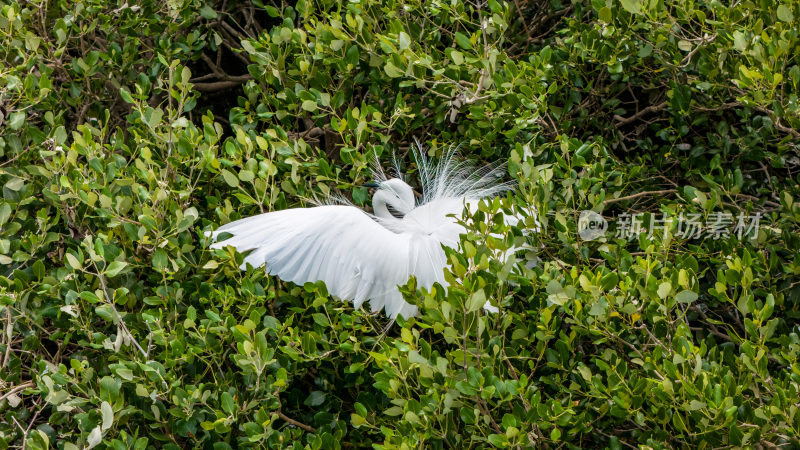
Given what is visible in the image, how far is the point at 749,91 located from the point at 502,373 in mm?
995

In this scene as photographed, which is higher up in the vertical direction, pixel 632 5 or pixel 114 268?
pixel 632 5

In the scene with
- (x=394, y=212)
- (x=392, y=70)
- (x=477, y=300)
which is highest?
(x=392, y=70)

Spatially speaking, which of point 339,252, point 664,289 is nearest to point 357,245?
point 339,252

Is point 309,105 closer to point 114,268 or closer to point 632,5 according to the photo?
point 114,268

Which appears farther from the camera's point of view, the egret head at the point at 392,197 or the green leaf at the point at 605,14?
the egret head at the point at 392,197

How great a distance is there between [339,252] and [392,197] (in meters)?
0.45

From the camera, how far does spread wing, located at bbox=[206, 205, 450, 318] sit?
243 cm

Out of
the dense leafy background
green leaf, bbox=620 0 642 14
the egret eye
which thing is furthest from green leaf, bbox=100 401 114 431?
green leaf, bbox=620 0 642 14

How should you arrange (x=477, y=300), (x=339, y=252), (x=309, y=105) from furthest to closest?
(x=309, y=105) < (x=339, y=252) < (x=477, y=300)

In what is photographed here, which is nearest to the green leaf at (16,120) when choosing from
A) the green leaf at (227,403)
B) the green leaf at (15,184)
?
the green leaf at (15,184)

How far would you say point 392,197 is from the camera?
9.55ft

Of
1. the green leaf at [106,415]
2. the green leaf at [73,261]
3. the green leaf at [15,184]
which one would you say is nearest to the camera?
the green leaf at [106,415]

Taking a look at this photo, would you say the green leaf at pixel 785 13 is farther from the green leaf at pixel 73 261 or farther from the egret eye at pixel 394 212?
the green leaf at pixel 73 261

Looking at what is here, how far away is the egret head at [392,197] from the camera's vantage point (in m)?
2.88
